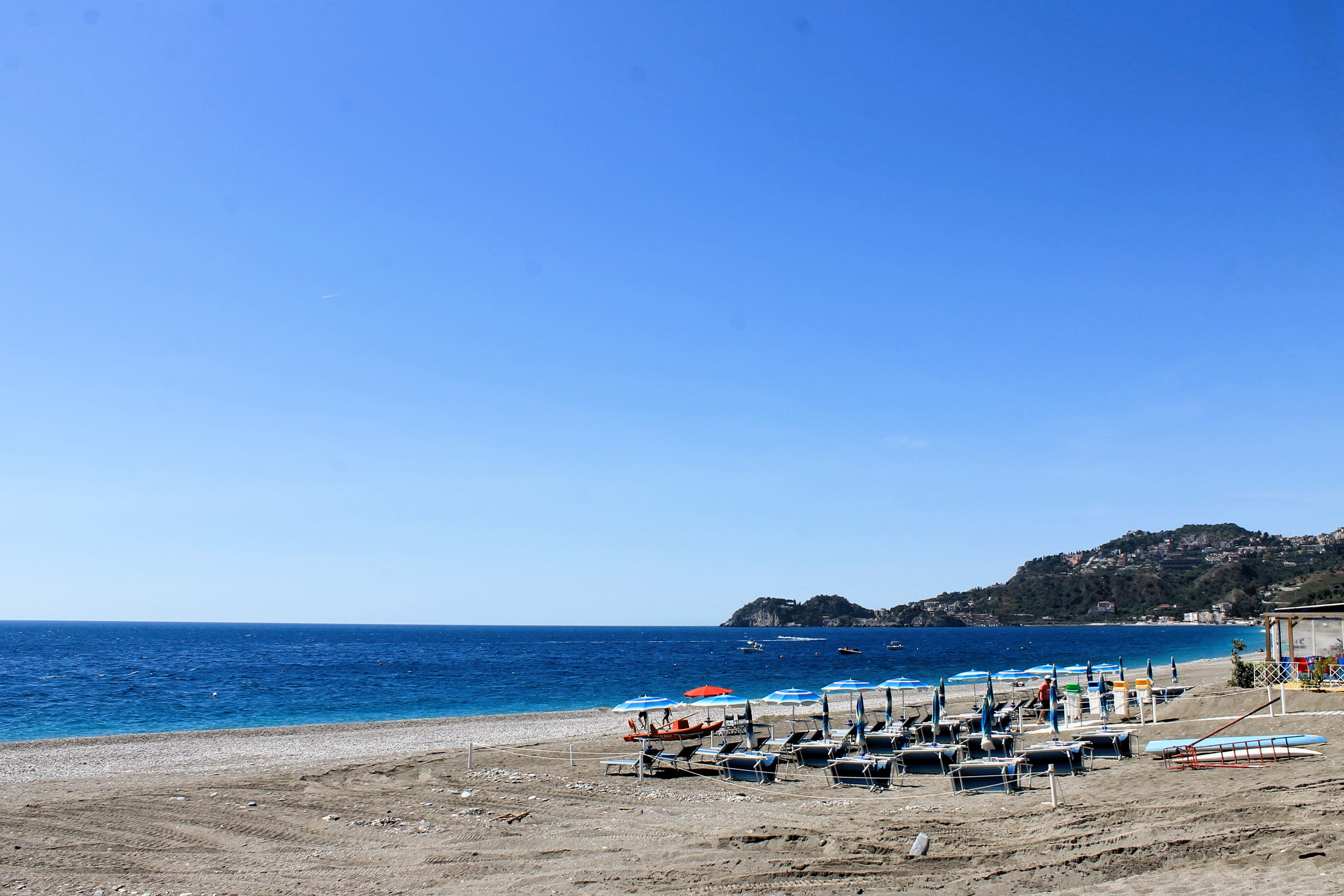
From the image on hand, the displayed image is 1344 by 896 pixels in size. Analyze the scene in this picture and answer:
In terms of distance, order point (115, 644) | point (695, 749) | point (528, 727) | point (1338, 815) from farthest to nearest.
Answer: point (115, 644), point (528, 727), point (695, 749), point (1338, 815)

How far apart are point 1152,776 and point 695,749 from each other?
30.5 feet

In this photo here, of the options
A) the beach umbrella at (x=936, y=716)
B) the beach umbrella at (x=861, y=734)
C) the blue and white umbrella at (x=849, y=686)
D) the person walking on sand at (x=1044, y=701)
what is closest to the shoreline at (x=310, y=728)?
the blue and white umbrella at (x=849, y=686)

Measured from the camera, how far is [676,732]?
23.7 metres

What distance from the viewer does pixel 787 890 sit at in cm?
936

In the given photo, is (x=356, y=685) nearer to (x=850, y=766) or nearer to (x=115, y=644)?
(x=850, y=766)

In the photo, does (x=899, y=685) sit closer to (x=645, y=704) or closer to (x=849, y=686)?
(x=849, y=686)

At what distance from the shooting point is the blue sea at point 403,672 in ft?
128

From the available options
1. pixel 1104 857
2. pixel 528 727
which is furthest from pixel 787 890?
pixel 528 727

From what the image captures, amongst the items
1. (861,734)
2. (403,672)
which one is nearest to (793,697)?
(861,734)

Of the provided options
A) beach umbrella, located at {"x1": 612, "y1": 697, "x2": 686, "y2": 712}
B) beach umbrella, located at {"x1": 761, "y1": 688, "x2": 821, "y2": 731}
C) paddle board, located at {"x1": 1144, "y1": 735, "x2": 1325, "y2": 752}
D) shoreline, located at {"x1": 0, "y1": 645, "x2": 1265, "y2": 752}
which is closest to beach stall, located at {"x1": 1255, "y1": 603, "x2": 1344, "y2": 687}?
paddle board, located at {"x1": 1144, "y1": 735, "x2": 1325, "y2": 752}

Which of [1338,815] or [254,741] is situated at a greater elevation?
[1338,815]

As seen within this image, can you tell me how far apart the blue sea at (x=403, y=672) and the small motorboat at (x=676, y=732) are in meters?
16.7

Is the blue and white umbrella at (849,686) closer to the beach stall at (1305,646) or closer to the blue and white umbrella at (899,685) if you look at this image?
the blue and white umbrella at (899,685)

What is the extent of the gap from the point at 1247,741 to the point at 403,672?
63540 millimetres
